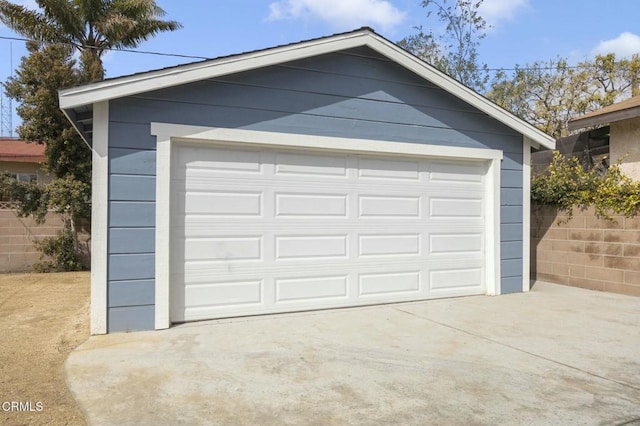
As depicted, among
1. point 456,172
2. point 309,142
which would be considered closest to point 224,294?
point 309,142

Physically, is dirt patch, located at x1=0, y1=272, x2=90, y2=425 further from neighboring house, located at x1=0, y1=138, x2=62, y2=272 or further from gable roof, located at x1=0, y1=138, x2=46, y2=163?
gable roof, located at x1=0, y1=138, x2=46, y2=163

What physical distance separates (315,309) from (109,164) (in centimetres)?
309

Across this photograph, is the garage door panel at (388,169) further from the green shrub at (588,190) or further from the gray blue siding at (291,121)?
the green shrub at (588,190)

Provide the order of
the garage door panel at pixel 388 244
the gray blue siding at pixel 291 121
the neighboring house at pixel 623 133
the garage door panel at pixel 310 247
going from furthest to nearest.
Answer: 1. the neighboring house at pixel 623 133
2. the garage door panel at pixel 388 244
3. the garage door panel at pixel 310 247
4. the gray blue siding at pixel 291 121

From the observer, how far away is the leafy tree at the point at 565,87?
19625 millimetres

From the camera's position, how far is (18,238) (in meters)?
10.5

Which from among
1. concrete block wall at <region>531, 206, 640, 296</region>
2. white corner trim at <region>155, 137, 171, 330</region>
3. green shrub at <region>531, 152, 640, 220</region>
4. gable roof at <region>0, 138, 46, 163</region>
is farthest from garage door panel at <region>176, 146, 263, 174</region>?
gable roof at <region>0, 138, 46, 163</region>

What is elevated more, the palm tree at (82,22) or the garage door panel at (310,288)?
the palm tree at (82,22)

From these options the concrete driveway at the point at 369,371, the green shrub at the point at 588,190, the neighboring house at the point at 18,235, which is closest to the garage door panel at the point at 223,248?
the concrete driveway at the point at 369,371

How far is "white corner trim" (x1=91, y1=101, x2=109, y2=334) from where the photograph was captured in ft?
17.1

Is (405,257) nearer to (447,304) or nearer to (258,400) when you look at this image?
(447,304)

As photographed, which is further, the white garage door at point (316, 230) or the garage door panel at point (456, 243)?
the garage door panel at point (456, 243)

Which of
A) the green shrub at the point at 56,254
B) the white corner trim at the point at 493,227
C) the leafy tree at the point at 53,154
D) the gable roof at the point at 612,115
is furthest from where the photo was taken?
the green shrub at the point at 56,254

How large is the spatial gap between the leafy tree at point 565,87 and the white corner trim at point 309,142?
1435 centimetres
